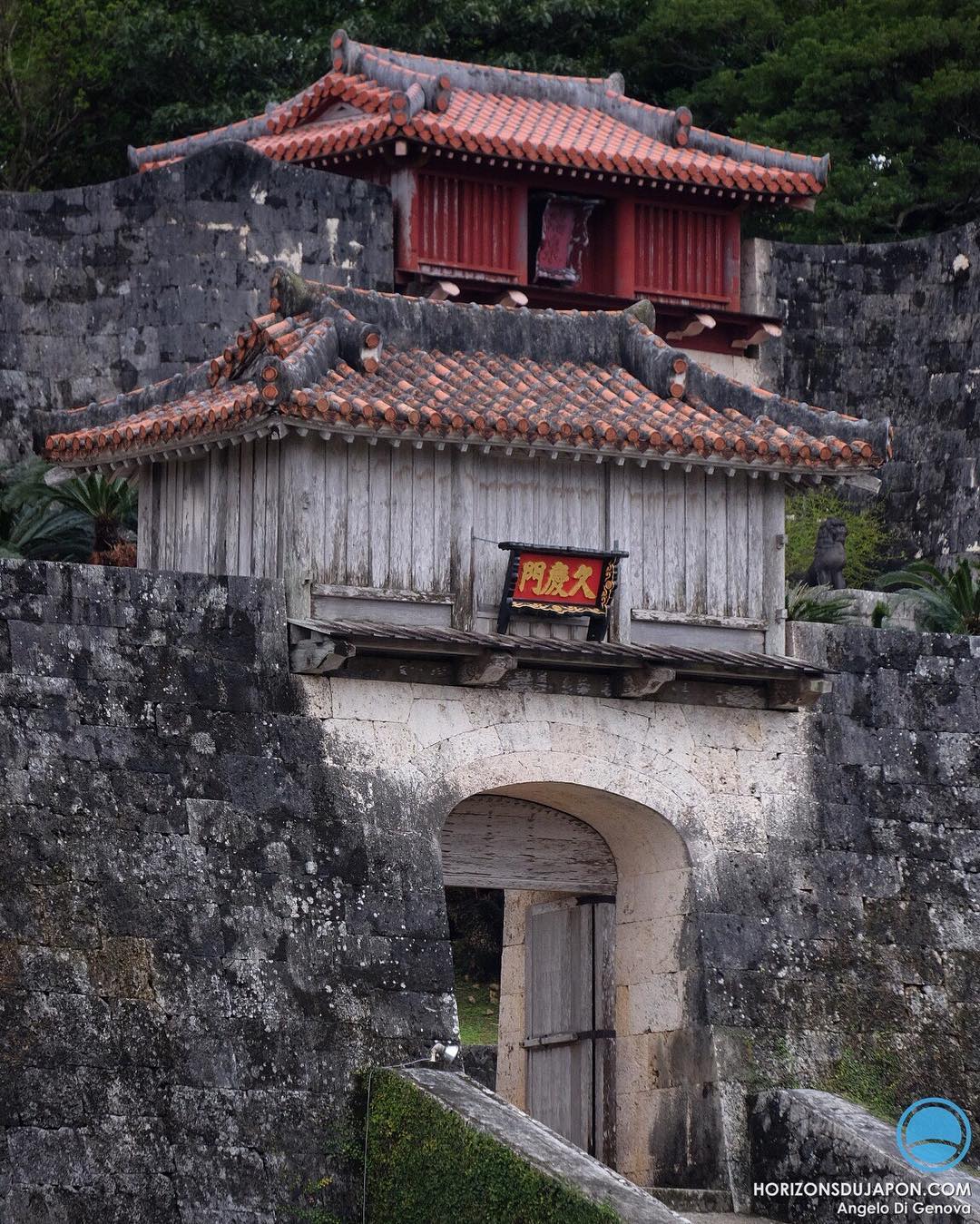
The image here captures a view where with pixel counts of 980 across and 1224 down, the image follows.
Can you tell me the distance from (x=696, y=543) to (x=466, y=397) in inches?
98.7

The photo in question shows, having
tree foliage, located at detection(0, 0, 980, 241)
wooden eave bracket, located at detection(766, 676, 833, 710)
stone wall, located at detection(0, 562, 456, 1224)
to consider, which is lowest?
stone wall, located at detection(0, 562, 456, 1224)

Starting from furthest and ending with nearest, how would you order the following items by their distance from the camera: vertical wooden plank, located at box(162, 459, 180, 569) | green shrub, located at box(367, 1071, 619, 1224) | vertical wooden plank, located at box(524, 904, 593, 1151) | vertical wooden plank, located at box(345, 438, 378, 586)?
vertical wooden plank, located at box(524, 904, 593, 1151), vertical wooden plank, located at box(162, 459, 180, 569), vertical wooden plank, located at box(345, 438, 378, 586), green shrub, located at box(367, 1071, 619, 1224)

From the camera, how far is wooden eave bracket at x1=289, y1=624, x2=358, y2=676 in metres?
19.7

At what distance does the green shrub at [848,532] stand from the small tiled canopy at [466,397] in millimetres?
10130

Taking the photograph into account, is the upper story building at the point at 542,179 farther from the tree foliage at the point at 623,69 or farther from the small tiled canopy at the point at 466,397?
the small tiled canopy at the point at 466,397

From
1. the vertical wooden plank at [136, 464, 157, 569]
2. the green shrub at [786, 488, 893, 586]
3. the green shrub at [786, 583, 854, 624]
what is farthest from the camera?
the green shrub at [786, 488, 893, 586]

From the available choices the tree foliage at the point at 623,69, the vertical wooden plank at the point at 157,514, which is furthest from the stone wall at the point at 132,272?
the vertical wooden plank at the point at 157,514

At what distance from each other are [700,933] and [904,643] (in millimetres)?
3583

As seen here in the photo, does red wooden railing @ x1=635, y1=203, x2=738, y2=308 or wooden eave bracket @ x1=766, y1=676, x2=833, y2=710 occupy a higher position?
red wooden railing @ x1=635, y1=203, x2=738, y2=308

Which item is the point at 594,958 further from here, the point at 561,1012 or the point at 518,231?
the point at 518,231

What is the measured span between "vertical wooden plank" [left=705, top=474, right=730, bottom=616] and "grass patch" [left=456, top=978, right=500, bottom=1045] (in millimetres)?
10106

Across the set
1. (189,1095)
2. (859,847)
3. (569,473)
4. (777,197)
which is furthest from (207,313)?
(189,1095)

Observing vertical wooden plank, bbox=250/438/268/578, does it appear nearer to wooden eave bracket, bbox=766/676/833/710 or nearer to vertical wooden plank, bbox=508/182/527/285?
wooden eave bracket, bbox=766/676/833/710

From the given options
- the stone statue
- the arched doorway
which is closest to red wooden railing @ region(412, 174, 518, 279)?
the stone statue
